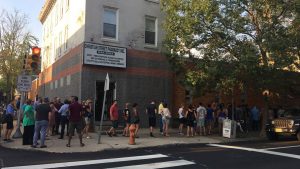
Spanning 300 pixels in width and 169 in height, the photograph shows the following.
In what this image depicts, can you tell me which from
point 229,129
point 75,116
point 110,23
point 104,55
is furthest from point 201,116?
point 75,116

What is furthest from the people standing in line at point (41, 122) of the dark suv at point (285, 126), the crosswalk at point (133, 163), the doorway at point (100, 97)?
the dark suv at point (285, 126)

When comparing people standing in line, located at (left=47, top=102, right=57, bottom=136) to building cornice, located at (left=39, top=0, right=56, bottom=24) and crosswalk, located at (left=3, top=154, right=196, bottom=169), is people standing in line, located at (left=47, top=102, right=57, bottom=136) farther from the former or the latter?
building cornice, located at (left=39, top=0, right=56, bottom=24)

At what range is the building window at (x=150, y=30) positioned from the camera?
23578 mm

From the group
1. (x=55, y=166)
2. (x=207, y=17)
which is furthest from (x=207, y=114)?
(x=55, y=166)

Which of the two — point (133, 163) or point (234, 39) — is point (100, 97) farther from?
point (133, 163)

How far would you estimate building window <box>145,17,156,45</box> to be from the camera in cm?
2358

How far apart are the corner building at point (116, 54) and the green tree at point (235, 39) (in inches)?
104

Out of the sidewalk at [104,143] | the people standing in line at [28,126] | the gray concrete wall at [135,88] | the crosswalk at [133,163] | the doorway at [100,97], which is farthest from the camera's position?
the doorway at [100,97]

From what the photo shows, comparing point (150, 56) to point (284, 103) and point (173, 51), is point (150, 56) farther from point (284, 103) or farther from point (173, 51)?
point (284, 103)

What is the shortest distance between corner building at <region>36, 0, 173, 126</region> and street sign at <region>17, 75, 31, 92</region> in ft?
12.2

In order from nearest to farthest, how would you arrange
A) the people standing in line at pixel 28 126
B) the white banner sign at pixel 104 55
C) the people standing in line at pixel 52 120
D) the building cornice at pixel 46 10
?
1. the people standing in line at pixel 28 126
2. the people standing in line at pixel 52 120
3. the white banner sign at pixel 104 55
4. the building cornice at pixel 46 10

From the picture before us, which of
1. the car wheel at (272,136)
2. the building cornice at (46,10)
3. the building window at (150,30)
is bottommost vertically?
the car wheel at (272,136)

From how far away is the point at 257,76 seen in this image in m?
19.8

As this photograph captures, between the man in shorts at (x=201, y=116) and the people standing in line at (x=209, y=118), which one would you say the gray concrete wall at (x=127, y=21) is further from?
the man in shorts at (x=201, y=116)
